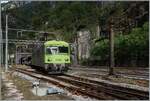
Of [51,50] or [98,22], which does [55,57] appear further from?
[98,22]

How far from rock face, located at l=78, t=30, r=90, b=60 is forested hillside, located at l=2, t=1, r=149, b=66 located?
1.34 metres

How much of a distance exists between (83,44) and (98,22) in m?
5.83

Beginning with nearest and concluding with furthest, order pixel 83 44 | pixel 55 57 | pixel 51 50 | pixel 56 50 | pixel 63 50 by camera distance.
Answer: pixel 55 57 < pixel 51 50 < pixel 56 50 < pixel 63 50 < pixel 83 44

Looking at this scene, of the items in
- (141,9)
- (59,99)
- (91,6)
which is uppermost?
(91,6)

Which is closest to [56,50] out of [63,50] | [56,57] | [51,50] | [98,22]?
[51,50]

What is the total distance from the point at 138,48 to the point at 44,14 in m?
58.8

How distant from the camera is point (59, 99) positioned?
1461cm

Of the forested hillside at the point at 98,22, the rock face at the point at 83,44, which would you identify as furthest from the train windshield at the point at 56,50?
the rock face at the point at 83,44

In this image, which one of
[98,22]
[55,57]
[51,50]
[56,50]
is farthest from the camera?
[98,22]

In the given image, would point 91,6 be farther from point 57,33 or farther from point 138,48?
point 138,48

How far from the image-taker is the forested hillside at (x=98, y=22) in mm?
48344

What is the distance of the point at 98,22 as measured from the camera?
73688 mm

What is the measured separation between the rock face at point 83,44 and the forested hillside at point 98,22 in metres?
1.34

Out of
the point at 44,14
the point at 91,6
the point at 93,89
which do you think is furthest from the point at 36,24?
the point at 93,89
